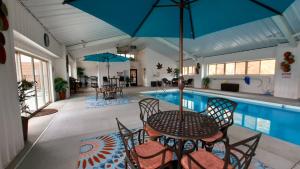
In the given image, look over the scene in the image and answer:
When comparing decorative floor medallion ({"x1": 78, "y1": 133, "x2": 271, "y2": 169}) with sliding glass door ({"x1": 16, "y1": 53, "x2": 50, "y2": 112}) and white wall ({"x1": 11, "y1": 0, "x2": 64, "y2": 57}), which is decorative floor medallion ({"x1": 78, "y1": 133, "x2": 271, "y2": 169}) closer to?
sliding glass door ({"x1": 16, "y1": 53, "x2": 50, "y2": 112})

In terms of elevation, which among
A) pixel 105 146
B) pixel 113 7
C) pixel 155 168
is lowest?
pixel 105 146

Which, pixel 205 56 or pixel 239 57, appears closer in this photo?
pixel 239 57

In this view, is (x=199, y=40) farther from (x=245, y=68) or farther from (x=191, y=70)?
(x=191, y=70)

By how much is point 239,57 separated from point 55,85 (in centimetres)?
1031

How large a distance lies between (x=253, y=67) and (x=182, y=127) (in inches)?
347

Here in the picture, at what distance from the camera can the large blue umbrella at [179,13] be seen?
155 cm

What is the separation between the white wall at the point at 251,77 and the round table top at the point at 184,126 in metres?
7.74

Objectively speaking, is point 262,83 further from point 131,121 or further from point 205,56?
point 131,121

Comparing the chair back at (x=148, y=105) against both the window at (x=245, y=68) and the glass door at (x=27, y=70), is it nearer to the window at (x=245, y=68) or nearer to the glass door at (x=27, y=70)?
the glass door at (x=27, y=70)

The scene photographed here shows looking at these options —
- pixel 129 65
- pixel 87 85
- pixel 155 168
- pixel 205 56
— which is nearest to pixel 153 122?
pixel 155 168

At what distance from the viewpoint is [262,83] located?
733 cm

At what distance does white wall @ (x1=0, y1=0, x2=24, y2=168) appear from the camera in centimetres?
187

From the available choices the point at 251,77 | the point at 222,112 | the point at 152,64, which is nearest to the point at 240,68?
the point at 251,77

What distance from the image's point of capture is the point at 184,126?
57.9 inches
